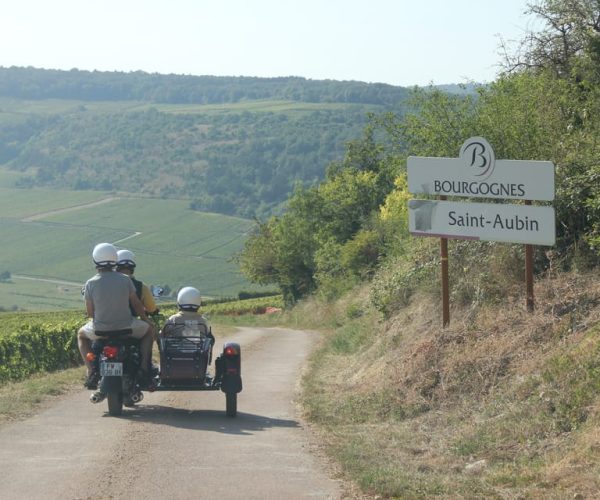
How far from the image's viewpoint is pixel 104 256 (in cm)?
1204

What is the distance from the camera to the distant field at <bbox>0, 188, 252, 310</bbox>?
123m

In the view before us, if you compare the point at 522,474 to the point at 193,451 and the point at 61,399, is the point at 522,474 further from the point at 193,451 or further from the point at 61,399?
the point at 61,399

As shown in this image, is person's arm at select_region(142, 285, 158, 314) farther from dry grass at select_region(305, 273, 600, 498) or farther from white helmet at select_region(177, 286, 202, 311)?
dry grass at select_region(305, 273, 600, 498)

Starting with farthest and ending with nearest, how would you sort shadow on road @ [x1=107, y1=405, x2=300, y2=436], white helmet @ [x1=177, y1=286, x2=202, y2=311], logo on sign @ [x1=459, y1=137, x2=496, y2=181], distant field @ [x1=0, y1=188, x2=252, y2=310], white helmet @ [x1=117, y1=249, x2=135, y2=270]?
distant field @ [x1=0, y1=188, x2=252, y2=310], white helmet @ [x1=117, y1=249, x2=135, y2=270], white helmet @ [x1=177, y1=286, x2=202, y2=311], logo on sign @ [x1=459, y1=137, x2=496, y2=181], shadow on road @ [x1=107, y1=405, x2=300, y2=436]

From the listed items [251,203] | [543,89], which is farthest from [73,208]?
[543,89]

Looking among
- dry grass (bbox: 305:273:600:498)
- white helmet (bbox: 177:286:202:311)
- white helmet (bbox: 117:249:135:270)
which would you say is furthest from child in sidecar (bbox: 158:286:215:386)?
dry grass (bbox: 305:273:600:498)

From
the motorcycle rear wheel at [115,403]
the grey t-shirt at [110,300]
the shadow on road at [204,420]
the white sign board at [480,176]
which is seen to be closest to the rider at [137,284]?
the grey t-shirt at [110,300]

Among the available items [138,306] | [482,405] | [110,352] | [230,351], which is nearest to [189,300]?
[138,306]

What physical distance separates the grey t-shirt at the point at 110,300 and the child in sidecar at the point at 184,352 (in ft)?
1.81

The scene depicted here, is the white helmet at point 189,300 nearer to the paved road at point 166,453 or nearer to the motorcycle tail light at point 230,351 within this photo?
the motorcycle tail light at point 230,351

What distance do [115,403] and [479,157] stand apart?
5.28 metres

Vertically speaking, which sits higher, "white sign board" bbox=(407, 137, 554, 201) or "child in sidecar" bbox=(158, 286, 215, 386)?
"white sign board" bbox=(407, 137, 554, 201)

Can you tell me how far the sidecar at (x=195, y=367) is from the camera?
475 inches

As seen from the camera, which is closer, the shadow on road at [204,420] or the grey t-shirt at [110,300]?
the shadow on road at [204,420]
